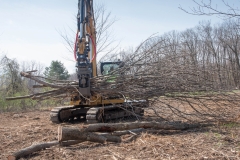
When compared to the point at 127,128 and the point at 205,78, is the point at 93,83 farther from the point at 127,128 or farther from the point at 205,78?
the point at 205,78

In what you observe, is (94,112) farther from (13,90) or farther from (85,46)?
(13,90)

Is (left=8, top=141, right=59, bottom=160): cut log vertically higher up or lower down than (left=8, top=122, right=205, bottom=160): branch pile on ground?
lower down

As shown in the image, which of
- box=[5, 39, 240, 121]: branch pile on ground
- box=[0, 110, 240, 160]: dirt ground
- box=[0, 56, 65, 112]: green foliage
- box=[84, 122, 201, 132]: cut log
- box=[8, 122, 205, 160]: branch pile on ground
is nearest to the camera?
box=[0, 110, 240, 160]: dirt ground

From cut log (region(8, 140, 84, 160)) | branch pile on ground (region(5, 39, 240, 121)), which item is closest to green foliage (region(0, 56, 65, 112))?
branch pile on ground (region(5, 39, 240, 121))

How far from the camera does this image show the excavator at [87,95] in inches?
288

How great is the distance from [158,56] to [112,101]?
1976mm

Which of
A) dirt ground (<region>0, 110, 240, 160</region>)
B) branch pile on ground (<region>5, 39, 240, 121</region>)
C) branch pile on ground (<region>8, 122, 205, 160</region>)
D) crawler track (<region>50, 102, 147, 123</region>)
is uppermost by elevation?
branch pile on ground (<region>5, 39, 240, 121</region>)

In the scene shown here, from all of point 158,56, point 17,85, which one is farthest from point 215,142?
point 17,85

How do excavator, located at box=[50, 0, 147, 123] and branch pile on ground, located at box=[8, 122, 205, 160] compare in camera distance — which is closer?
branch pile on ground, located at box=[8, 122, 205, 160]

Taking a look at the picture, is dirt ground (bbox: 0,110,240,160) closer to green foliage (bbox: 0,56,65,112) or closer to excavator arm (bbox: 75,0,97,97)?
excavator arm (bbox: 75,0,97,97)

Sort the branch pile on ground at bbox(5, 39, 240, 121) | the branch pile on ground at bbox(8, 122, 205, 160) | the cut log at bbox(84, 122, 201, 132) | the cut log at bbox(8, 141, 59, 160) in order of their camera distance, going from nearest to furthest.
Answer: the cut log at bbox(8, 141, 59, 160)
the branch pile on ground at bbox(8, 122, 205, 160)
the cut log at bbox(84, 122, 201, 132)
the branch pile on ground at bbox(5, 39, 240, 121)

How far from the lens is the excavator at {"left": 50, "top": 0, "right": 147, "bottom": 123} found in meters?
7.32

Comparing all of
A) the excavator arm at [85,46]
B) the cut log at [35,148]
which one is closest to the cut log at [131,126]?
the cut log at [35,148]

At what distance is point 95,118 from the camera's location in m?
7.26
